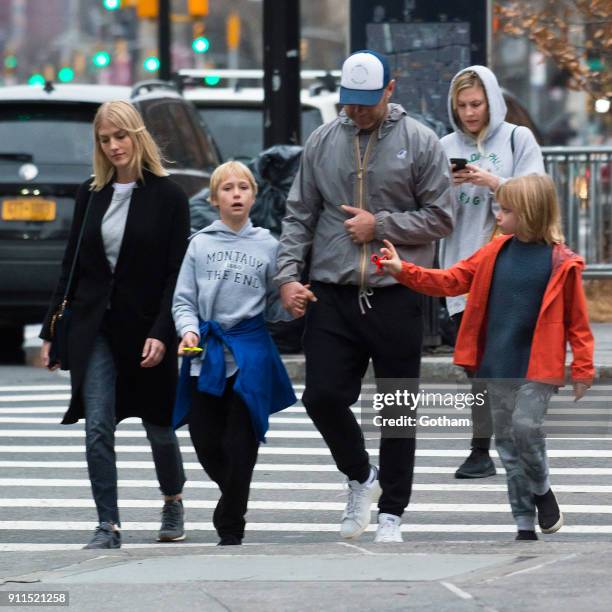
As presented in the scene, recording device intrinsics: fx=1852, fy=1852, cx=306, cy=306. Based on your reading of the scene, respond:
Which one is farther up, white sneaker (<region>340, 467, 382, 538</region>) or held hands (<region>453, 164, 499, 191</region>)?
held hands (<region>453, 164, 499, 191</region>)

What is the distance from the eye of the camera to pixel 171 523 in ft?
24.5

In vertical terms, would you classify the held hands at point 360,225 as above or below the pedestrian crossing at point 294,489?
above

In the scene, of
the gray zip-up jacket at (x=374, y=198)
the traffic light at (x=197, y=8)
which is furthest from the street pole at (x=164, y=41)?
the gray zip-up jacket at (x=374, y=198)

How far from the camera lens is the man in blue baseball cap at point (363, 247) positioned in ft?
22.7

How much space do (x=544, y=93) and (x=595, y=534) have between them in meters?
55.3

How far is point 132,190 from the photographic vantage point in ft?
23.8

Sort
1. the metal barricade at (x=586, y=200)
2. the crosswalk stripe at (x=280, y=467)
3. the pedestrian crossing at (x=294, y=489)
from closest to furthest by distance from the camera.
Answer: the pedestrian crossing at (x=294, y=489) → the crosswalk stripe at (x=280, y=467) → the metal barricade at (x=586, y=200)

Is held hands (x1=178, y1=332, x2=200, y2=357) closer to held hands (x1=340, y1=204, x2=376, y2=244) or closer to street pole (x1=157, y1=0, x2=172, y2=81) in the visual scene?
held hands (x1=340, y1=204, x2=376, y2=244)

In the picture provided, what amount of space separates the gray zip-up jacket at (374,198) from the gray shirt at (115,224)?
65 cm

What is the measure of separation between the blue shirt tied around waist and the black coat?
229mm

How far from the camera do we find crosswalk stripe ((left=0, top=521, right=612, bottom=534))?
763 cm

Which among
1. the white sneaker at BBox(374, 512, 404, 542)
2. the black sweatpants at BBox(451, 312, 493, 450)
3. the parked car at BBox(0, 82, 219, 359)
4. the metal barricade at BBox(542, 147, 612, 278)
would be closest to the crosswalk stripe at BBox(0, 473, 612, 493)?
the black sweatpants at BBox(451, 312, 493, 450)

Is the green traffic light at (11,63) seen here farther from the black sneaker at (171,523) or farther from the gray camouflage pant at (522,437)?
the gray camouflage pant at (522,437)

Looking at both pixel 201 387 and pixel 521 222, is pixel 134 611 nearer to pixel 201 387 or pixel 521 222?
pixel 201 387
